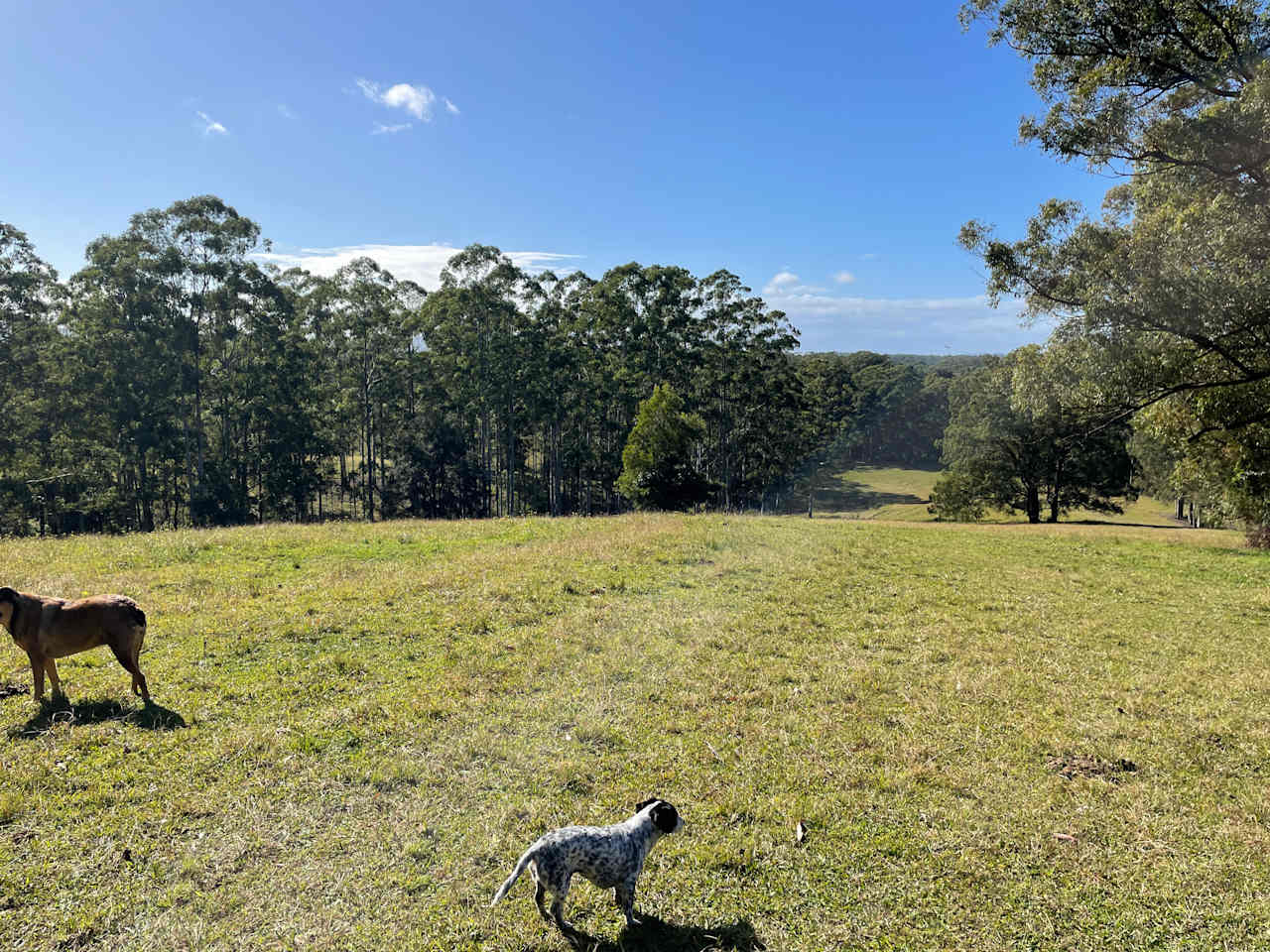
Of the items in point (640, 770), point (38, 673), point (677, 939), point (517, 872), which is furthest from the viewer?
point (38, 673)

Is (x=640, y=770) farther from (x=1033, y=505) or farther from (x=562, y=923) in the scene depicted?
(x=1033, y=505)

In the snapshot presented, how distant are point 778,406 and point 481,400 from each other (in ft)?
99.4

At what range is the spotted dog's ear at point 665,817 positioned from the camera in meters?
4.09

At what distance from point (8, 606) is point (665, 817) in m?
6.82

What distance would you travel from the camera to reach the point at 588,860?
12.4 feet

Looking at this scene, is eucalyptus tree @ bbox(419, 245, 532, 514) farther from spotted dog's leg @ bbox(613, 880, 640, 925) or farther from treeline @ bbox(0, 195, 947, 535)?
spotted dog's leg @ bbox(613, 880, 640, 925)

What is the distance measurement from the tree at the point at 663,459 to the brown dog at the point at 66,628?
2911cm

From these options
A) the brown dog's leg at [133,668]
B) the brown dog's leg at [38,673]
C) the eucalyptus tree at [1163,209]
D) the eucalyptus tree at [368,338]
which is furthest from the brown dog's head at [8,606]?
the eucalyptus tree at [368,338]

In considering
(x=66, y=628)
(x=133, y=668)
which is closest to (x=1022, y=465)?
(x=133, y=668)

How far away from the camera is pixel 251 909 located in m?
4.04

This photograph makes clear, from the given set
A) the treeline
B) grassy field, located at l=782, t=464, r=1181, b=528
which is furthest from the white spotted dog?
grassy field, located at l=782, t=464, r=1181, b=528

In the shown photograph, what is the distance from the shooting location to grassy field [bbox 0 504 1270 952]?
13.6ft

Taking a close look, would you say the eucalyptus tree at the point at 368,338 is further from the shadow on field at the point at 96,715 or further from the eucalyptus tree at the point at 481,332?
the shadow on field at the point at 96,715

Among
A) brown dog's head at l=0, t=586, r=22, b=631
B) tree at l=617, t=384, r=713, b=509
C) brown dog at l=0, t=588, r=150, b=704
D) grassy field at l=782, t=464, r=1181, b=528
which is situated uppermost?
tree at l=617, t=384, r=713, b=509
